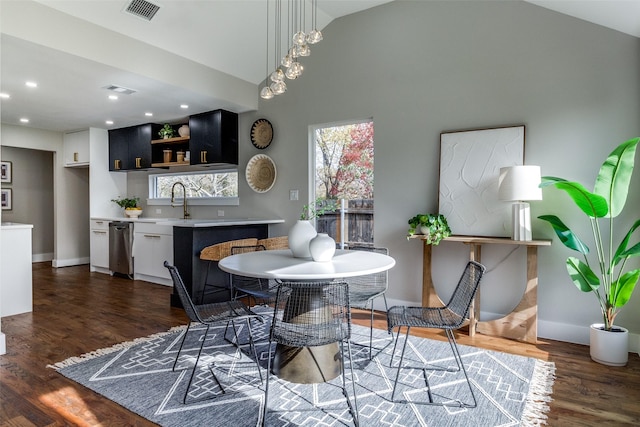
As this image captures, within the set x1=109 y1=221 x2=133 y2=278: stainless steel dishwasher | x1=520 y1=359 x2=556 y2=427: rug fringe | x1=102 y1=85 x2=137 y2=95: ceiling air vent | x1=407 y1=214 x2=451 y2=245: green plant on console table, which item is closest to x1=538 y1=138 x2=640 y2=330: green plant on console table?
x1=520 y1=359 x2=556 y2=427: rug fringe

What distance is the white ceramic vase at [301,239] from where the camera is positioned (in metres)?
2.62

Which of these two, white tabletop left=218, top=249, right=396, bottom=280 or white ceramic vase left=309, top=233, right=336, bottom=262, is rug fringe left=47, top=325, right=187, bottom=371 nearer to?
white tabletop left=218, top=249, right=396, bottom=280

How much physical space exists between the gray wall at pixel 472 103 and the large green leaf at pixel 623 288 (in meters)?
0.39

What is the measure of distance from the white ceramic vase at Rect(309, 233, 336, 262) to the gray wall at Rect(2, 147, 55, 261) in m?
7.14

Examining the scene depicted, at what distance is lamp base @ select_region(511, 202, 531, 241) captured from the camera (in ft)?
10.4

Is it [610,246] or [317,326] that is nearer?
[317,326]

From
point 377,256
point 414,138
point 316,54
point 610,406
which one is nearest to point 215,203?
point 316,54

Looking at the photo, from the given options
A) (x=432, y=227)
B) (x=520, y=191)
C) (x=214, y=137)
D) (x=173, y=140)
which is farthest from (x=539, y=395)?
(x=173, y=140)

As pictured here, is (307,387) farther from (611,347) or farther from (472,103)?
(472,103)

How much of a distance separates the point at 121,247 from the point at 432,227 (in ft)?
15.3

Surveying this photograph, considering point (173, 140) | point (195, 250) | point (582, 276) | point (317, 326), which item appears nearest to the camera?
point (317, 326)

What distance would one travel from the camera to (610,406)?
2195 millimetres

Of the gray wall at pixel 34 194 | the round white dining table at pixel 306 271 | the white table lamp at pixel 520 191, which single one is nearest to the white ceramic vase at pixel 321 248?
the round white dining table at pixel 306 271

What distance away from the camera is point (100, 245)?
6.26m
